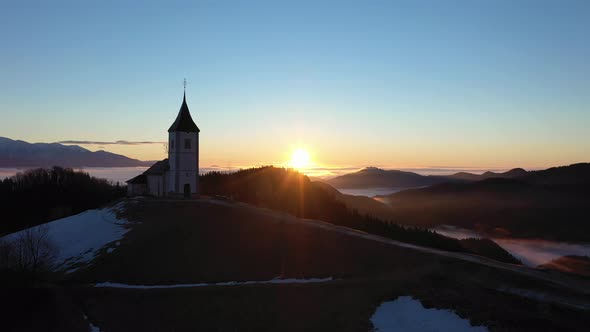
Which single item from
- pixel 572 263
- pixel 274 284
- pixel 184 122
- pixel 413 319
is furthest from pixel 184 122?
pixel 572 263

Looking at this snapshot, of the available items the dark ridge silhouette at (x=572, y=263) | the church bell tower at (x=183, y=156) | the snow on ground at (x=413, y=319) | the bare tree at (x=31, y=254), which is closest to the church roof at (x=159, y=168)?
the church bell tower at (x=183, y=156)

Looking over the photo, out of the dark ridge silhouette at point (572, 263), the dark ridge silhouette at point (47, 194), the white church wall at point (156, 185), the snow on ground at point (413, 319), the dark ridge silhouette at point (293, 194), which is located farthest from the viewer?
the dark ridge silhouette at point (572, 263)

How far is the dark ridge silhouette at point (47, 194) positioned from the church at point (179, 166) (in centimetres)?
2520

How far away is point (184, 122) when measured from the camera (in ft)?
225

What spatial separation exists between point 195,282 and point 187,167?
93.5ft

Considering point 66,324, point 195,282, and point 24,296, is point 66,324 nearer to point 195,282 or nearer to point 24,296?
point 24,296

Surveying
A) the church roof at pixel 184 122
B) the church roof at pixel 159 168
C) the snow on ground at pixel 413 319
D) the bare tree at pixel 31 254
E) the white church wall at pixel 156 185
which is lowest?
the snow on ground at pixel 413 319

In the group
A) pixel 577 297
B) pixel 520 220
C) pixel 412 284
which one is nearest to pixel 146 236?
pixel 412 284

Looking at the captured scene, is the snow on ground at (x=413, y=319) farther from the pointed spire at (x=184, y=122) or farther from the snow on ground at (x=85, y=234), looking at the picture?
the pointed spire at (x=184, y=122)

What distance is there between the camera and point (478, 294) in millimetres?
32625

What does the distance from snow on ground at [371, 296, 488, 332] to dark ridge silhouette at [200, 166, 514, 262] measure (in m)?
51.1

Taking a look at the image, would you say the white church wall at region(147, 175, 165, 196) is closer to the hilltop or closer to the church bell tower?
the church bell tower

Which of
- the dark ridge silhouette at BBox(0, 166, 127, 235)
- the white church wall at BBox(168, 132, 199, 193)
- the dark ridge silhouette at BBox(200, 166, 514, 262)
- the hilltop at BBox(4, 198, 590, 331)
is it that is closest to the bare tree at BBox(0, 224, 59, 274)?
the hilltop at BBox(4, 198, 590, 331)

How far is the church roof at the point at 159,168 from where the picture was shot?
228 feet
